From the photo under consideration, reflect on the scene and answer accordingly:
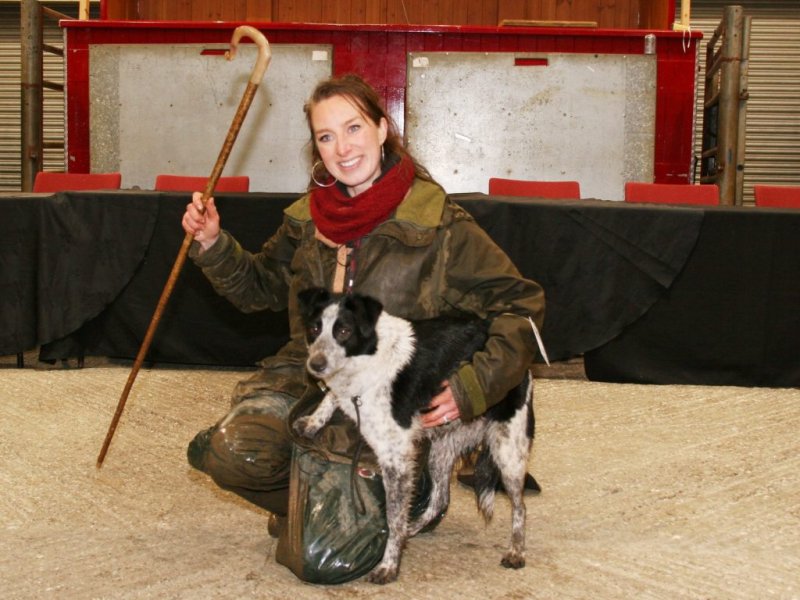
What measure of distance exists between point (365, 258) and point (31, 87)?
735 cm

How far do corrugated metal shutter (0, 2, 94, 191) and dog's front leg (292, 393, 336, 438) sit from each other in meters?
12.8

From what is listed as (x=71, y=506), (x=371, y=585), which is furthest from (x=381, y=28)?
(x=371, y=585)

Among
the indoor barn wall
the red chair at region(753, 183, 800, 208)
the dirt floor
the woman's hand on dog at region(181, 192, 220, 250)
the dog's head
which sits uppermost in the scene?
the indoor barn wall

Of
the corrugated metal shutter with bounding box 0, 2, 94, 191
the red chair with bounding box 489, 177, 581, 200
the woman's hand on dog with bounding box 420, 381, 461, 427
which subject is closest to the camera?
Answer: the woman's hand on dog with bounding box 420, 381, 461, 427

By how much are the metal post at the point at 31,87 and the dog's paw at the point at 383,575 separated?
7274 millimetres

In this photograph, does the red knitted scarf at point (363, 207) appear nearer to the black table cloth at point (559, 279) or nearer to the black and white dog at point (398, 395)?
the black and white dog at point (398, 395)

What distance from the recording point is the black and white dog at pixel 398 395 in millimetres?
2379

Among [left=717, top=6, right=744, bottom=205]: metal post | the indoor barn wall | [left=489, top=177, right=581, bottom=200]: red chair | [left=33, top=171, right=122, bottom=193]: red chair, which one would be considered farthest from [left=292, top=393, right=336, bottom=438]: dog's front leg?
the indoor barn wall

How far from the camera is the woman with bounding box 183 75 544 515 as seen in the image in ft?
8.52

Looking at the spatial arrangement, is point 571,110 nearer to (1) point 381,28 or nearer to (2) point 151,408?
(1) point 381,28

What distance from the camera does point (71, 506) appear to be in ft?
10.4

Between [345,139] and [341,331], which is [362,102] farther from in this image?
[341,331]

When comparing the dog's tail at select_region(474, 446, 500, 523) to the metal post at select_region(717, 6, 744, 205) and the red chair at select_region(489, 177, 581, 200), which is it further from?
the metal post at select_region(717, 6, 744, 205)

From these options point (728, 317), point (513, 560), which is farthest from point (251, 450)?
point (728, 317)
